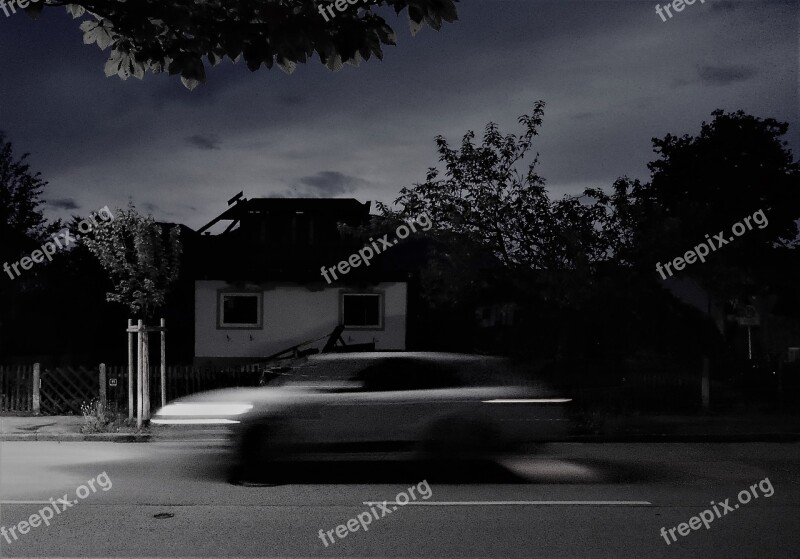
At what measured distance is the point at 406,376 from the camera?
9.48m

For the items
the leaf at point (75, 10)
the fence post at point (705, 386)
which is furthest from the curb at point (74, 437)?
the fence post at point (705, 386)

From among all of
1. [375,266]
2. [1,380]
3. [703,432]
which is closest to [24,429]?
[1,380]

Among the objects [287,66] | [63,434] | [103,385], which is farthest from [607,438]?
[287,66]

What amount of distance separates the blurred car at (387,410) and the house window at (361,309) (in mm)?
16732

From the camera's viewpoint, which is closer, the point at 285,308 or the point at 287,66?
the point at 287,66

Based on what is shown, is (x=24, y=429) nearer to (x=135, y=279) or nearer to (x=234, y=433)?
(x=135, y=279)

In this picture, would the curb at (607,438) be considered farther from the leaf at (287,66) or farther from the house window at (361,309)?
the house window at (361,309)

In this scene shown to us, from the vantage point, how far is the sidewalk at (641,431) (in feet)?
45.1

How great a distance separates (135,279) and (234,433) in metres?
7.89

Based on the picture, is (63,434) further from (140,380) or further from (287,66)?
(287,66)

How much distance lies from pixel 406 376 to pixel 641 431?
21.4 ft

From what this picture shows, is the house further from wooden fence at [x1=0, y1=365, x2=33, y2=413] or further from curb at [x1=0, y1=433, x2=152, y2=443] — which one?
curb at [x1=0, y1=433, x2=152, y2=443]

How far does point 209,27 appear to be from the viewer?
471cm

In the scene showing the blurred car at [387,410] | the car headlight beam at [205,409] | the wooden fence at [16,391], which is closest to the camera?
the blurred car at [387,410]
